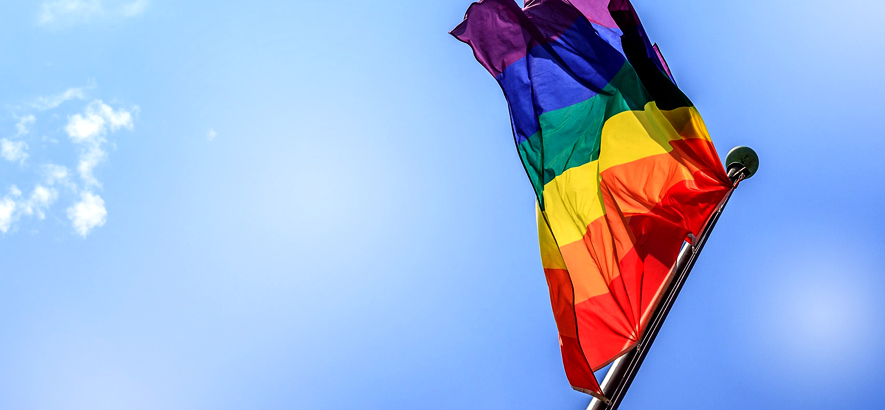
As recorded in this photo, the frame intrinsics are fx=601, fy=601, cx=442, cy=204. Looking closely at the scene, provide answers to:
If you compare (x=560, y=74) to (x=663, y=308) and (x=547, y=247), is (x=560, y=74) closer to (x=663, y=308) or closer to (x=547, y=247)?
(x=547, y=247)

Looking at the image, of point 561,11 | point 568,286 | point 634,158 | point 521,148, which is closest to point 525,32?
point 561,11

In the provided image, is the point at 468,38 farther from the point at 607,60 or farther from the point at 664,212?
the point at 664,212

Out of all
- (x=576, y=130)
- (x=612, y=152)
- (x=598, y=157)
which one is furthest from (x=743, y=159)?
(x=576, y=130)

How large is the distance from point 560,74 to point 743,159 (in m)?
2.46

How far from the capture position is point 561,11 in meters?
7.89

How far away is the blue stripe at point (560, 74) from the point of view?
25.2ft

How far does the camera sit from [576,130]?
7.48 m

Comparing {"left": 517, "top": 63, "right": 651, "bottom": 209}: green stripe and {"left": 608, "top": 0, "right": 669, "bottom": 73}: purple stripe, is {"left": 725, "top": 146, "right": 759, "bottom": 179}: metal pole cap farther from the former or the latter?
{"left": 608, "top": 0, "right": 669, "bottom": 73}: purple stripe

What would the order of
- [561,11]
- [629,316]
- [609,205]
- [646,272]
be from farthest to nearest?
[561,11], [609,205], [646,272], [629,316]

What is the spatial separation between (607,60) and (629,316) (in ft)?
11.4

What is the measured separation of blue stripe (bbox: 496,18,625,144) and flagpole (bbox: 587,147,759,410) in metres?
1.91

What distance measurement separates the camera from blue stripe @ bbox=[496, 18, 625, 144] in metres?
7.68

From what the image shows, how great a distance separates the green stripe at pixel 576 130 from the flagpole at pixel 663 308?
51.9 inches

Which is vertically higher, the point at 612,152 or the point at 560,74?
the point at 560,74
